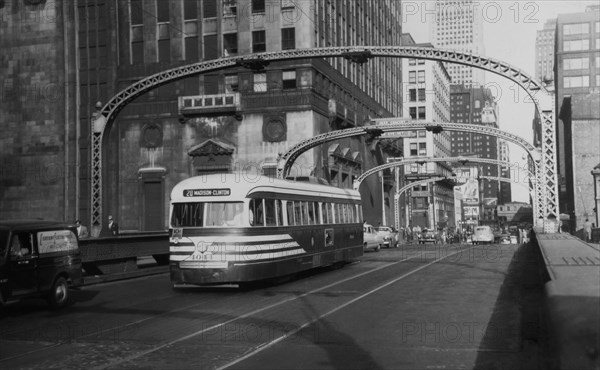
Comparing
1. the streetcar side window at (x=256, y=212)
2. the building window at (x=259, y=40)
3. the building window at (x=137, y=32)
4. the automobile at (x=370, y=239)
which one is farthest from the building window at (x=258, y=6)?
the streetcar side window at (x=256, y=212)

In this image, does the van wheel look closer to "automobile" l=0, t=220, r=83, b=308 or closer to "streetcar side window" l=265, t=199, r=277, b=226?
"automobile" l=0, t=220, r=83, b=308

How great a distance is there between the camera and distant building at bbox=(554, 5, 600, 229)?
9056 cm

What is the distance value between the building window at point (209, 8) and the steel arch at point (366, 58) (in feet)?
114

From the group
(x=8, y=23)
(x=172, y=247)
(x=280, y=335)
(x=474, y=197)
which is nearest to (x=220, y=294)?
(x=172, y=247)

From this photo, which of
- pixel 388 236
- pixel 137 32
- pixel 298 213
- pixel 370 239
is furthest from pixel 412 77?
pixel 298 213

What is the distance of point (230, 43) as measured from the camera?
186ft

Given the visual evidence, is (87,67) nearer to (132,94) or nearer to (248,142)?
(248,142)

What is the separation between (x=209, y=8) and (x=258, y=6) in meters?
4.11

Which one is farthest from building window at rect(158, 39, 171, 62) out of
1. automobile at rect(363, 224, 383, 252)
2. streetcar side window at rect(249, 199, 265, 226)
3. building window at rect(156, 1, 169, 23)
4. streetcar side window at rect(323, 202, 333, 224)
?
streetcar side window at rect(249, 199, 265, 226)

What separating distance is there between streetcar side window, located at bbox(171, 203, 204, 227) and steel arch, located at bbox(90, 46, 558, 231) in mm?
5976

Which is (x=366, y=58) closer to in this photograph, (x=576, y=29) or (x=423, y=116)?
(x=576, y=29)

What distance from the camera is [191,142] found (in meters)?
56.4

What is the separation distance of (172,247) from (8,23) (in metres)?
48.9

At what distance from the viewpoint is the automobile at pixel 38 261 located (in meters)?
13.8
